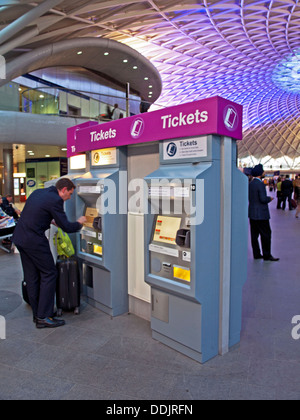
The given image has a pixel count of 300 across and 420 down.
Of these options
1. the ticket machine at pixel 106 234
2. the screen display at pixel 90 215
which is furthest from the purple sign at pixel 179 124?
the screen display at pixel 90 215

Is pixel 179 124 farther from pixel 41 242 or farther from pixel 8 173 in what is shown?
pixel 8 173

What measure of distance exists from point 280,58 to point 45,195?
32294 mm

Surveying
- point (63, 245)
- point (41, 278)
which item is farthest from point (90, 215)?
point (41, 278)

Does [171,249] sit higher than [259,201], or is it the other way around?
[259,201]

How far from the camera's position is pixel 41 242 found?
3641 millimetres

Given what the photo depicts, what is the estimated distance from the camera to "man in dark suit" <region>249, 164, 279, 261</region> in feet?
21.8

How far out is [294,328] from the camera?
12.1ft

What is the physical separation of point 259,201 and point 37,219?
4.83 meters

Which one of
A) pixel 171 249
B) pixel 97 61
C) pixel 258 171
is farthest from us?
pixel 97 61

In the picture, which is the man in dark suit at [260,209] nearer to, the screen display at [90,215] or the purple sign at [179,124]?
the purple sign at [179,124]

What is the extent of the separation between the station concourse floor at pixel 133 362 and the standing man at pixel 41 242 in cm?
30

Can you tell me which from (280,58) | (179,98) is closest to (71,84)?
(179,98)

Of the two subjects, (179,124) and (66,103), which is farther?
(66,103)

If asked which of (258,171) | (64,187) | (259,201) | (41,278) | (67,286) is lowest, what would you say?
(67,286)
